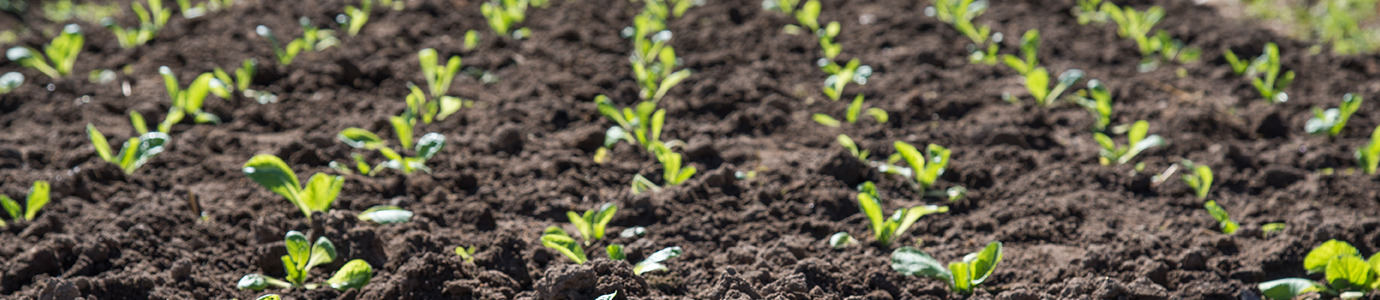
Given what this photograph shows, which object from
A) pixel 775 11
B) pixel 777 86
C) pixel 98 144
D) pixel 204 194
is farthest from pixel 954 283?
pixel 775 11

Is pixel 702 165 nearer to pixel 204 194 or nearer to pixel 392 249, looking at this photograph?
pixel 392 249

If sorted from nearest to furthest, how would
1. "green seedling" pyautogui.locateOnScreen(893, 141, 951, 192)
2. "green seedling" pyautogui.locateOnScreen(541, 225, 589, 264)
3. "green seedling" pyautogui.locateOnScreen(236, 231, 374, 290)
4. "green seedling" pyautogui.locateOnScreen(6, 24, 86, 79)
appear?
"green seedling" pyautogui.locateOnScreen(236, 231, 374, 290) → "green seedling" pyautogui.locateOnScreen(541, 225, 589, 264) → "green seedling" pyautogui.locateOnScreen(893, 141, 951, 192) → "green seedling" pyautogui.locateOnScreen(6, 24, 86, 79)

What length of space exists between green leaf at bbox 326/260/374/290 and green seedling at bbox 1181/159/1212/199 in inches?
85.1

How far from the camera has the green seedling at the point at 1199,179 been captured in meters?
2.68

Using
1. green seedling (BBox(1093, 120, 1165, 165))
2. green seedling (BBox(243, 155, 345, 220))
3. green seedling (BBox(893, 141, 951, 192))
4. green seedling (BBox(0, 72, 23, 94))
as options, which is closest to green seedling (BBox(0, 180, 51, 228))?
green seedling (BBox(243, 155, 345, 220))

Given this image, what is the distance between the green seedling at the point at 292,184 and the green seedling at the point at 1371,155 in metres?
2.85

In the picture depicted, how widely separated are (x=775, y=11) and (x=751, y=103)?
1.38 meters

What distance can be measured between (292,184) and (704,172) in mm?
1117

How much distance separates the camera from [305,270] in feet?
6.93

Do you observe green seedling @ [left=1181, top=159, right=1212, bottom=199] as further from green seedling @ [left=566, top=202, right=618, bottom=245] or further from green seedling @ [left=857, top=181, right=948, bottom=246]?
green seedling @ [left=566, top=202, right=618, bottom=245]

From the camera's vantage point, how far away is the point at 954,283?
218cm

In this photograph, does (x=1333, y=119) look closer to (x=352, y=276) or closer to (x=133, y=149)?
(x=352, y=276)

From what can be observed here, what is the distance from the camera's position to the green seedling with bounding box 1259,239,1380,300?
2.07 meters

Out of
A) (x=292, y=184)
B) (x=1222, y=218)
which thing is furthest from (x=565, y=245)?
(x=1222, y=218)
